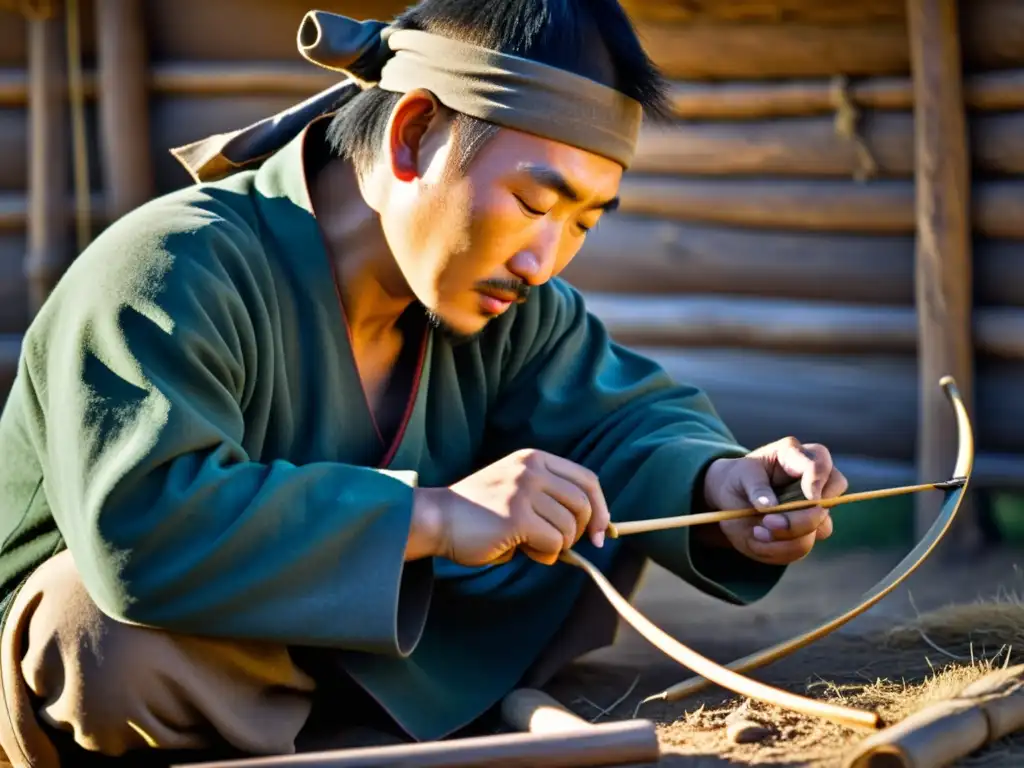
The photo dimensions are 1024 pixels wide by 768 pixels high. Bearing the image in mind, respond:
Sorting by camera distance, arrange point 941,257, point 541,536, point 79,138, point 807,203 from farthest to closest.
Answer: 1. point 79,138
2. point 807,203
3. point 941,257
4. point 541,536

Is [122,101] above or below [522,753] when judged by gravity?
above

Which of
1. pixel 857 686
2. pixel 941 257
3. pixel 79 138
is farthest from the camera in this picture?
pixel 79 138

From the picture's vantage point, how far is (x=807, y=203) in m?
5.33

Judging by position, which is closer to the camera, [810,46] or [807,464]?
[807,464]

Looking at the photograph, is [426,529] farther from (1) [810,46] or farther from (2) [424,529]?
(1) [810,46]

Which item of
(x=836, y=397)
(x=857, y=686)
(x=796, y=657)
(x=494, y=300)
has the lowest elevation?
(x=836, y=397)

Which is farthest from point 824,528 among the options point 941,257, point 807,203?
point 807,203

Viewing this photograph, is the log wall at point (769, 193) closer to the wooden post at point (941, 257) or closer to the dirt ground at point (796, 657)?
the wooden post at point (941, 257)

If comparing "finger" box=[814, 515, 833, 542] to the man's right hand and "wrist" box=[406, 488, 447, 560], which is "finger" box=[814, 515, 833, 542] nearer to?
the man's right hand

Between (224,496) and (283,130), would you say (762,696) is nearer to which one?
(224,496)

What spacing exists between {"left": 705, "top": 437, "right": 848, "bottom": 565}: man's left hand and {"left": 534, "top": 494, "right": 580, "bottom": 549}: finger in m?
0.51

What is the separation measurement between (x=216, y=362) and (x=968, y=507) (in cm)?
338

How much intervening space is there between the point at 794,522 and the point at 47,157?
148 inches

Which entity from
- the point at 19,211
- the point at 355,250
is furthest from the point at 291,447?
the point at 19,211
